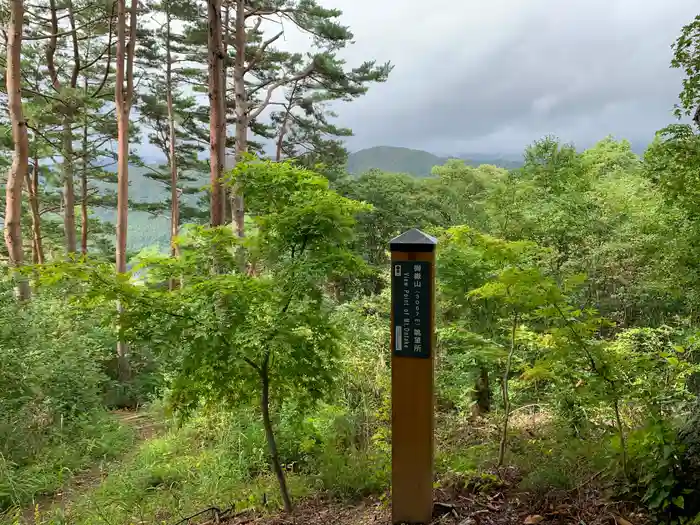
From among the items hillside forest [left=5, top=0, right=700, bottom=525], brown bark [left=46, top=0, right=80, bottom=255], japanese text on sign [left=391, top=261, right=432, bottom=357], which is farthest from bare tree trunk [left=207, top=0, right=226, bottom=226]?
japanese text on sign [left=391, top=261, right=432, bottom=357]

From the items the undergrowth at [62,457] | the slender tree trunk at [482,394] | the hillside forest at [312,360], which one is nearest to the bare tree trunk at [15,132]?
the hillside forest at [312,360]

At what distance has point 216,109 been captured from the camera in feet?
23.0

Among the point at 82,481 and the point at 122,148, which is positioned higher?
the point at 122,148

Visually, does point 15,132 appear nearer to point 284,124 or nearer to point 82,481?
point 82,481

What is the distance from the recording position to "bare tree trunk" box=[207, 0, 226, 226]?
6625mm

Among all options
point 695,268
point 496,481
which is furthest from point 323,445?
point 695,268

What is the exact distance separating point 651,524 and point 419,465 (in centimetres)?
121

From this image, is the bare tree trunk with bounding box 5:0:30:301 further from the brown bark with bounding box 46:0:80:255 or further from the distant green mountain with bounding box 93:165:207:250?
the distant green mountain with bounding box 93:165:207:250

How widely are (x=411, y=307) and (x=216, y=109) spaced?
18.5 feet

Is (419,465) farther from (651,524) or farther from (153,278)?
(153,278)

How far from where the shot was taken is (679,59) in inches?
186

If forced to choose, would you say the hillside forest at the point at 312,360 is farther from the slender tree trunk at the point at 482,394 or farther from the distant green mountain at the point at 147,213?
the distant green mountain at the point at 147,213

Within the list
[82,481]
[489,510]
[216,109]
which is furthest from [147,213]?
[489,510]

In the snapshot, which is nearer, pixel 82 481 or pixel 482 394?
pixel 82 481
